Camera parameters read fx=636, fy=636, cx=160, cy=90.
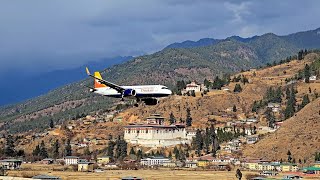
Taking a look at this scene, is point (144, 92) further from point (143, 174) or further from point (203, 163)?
point (203, 163)

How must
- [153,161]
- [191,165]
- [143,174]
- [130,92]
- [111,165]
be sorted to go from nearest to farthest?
[130,92] < [143,174] < [191,165] < [111,165] < [153,161]

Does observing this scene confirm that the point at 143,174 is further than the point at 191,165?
No

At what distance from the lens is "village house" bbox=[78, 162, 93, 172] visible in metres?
180

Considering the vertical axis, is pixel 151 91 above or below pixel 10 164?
above

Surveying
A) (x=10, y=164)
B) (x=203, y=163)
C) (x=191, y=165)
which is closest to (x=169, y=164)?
(x=191, y=165)

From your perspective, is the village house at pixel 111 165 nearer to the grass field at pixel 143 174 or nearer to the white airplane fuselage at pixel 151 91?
the grass field at pixel 143 174

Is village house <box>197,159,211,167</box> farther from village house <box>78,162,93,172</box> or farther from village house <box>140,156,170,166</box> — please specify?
village house <box>78,162,93,172</box>

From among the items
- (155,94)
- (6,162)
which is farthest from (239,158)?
(155,94)

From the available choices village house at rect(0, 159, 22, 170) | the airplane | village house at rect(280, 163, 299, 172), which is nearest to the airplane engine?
the airplane

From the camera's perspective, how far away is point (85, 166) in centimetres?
18550

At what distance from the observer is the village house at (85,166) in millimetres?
180250

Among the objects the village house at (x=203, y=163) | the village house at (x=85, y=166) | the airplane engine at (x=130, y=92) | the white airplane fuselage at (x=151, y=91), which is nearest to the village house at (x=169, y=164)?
the village house at (x=203, y=163)

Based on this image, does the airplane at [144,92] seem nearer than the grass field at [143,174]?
Yes

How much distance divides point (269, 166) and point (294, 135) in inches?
906
